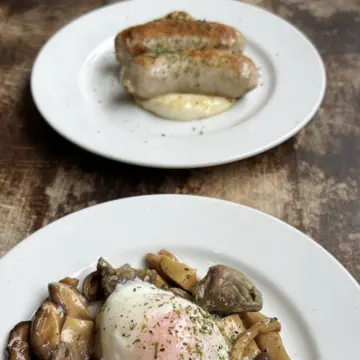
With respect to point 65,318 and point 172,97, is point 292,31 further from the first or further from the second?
point 65,318

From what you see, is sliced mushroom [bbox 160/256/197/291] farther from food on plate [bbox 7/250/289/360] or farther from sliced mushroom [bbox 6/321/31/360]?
sliced mushroom [bbox 6/321/31/360]

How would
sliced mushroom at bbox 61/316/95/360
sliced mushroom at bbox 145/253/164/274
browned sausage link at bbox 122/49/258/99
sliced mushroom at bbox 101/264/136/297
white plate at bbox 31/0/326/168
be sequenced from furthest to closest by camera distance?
browned sausage link at bbox 122/49/258/99 < white plate at bbox 31/0/326/168 < sliced mushroom at bbox 145/253/164/274 < sliced mushroom at bbox 101/264/136/297 < sliced mushroom at bbox 61/316/95/360

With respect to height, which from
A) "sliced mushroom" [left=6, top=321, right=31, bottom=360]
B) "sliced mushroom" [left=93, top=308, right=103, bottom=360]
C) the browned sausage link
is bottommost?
"sliced mushroom" [left=6, top=321, right=31, bottom=360]

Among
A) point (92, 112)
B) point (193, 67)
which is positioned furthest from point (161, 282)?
point (193, 67)

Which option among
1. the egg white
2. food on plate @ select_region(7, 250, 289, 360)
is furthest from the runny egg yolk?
the egg white

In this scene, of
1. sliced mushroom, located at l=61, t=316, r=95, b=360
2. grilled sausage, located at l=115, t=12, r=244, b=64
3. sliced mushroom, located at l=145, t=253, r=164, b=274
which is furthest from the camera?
grilled sausage, located at l=115, t=12, r=244, b=64

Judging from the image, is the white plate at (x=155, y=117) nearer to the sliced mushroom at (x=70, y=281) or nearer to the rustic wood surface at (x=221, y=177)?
the rustic wood surface at (x=221, y=177)
